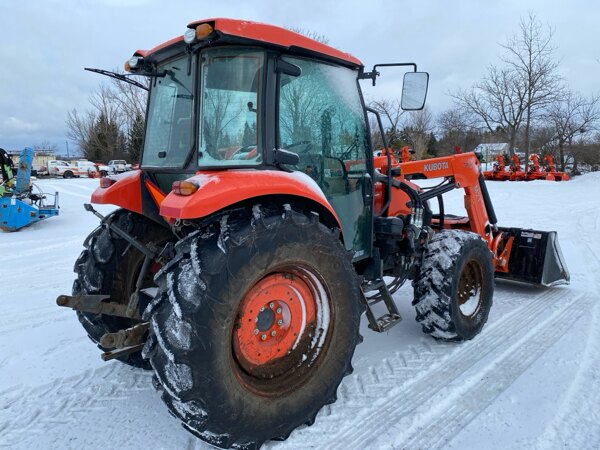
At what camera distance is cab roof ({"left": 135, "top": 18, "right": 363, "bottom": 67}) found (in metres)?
2.39

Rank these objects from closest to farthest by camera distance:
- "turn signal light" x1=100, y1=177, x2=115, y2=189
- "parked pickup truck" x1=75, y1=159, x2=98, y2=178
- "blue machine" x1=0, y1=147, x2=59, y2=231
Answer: "turn signal light" x1=100, y1=177, x2=115, y2=189
"blue machine" x1=0, y1=147, x2=59, y2=231
"parked pickup truck" x1=75, y1=159, x2=98, y2=178

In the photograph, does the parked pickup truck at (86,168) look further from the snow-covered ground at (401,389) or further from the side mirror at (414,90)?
the side mirror at (414,90)

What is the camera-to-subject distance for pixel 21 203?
33.6 ft

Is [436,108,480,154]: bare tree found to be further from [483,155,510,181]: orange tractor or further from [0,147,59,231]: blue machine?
[0,147,59,231]: blue machine

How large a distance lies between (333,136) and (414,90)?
Result: 733 millimetres

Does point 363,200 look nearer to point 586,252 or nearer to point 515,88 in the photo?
point 586,252

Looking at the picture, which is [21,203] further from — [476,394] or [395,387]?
[476,394]

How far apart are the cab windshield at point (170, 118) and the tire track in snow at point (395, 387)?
1.83 m

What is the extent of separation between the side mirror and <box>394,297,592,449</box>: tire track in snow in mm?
2057

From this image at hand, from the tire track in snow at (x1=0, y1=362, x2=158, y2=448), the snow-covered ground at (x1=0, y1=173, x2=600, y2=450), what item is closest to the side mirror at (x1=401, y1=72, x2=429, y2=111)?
the snow-covered ground at (x1=0, y1=173, x2=600, y2=450)

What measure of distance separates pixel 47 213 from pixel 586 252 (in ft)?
38.2

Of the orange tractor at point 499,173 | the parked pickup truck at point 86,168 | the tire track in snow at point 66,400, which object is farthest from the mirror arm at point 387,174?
the parked pickup truck at point 86,168

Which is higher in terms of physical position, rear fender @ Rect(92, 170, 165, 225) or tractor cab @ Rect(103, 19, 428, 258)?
tractor cab @ Rect(103, 19, 428, 258)

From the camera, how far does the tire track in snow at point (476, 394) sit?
2.58 m
